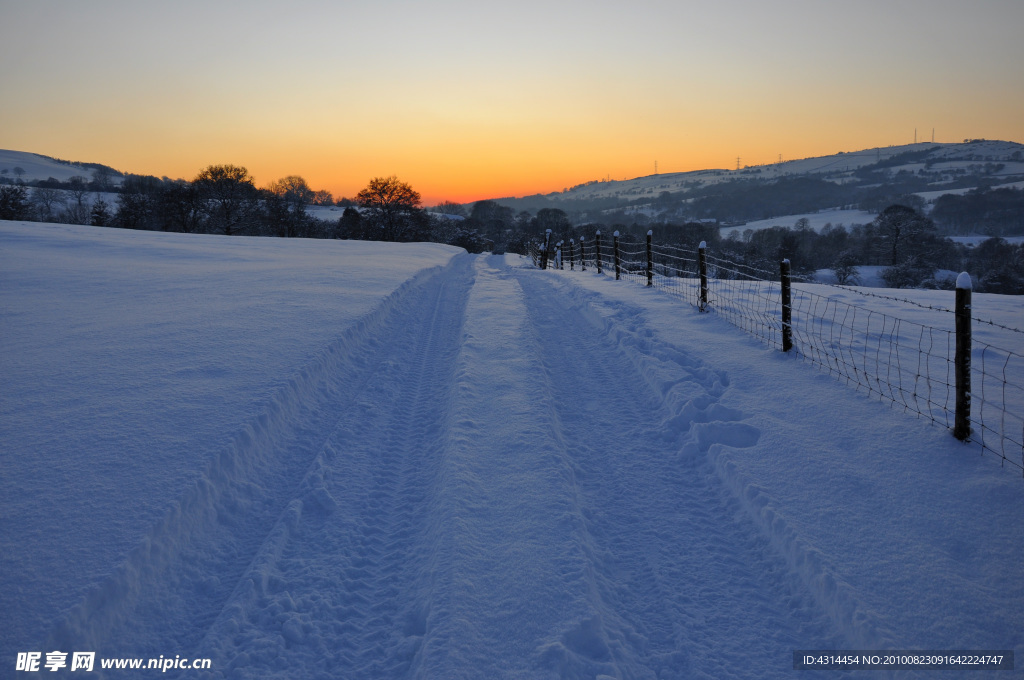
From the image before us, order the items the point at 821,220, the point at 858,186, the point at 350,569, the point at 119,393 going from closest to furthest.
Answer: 1. the point at 350,569
2. the point at 119,393
3. the point at 821,220
4. the point at 858,186

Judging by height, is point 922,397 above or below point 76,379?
below

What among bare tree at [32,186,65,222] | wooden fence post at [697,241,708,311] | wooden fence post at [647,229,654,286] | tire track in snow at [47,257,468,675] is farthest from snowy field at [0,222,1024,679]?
bare tree at [32,186,65,222]

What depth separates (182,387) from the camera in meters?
5.39

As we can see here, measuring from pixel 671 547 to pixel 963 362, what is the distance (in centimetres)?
306

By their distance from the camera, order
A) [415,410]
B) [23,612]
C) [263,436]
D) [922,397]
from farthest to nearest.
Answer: [415,410] → [922,397] → [263,436] → [23,612]

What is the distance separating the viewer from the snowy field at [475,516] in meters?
2.76

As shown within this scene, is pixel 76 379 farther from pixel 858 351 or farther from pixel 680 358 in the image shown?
pixel 858 351

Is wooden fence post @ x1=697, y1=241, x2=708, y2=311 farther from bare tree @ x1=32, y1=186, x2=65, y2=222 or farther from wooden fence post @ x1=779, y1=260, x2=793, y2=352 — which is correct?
bare tree @ x1=32, y1=186, x2=65, y2=222

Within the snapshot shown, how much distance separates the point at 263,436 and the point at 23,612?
2.20 m

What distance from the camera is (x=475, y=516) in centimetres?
376

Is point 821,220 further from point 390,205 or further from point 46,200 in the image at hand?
point 46,200

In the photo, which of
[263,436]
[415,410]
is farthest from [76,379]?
[415,410]

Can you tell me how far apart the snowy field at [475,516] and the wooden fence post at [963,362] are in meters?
0.20

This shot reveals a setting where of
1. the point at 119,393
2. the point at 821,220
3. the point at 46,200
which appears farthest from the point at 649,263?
the point at 821,220
